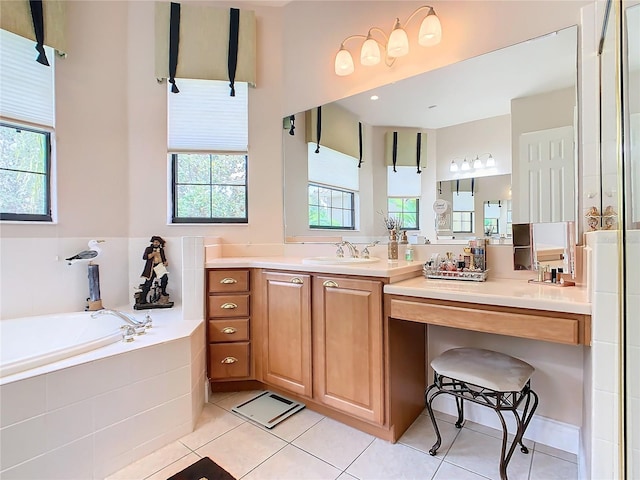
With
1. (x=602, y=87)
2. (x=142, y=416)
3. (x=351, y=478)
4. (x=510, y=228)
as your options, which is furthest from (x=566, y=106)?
(x=142, y=416)

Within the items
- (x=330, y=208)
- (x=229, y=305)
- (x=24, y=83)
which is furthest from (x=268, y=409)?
(x=24, y=83)

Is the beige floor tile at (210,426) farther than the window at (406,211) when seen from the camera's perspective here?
No

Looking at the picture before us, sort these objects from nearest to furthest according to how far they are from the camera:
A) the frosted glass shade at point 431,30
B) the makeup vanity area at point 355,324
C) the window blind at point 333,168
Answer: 1. the makeup vanity area at point 355,324
2. the frosted glass shade at point 431,30
3. the window blind at point 333,168

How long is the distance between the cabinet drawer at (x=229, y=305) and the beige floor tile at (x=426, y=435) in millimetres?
1221

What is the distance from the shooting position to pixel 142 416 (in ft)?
5.09

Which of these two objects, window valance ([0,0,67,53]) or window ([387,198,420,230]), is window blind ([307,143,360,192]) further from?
window valance ([0,0,67,53])

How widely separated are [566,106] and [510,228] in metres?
0.65

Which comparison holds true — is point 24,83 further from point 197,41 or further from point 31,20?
point 197,41

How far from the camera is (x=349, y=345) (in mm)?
1697

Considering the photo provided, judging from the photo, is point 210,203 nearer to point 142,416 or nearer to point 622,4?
point 142,416

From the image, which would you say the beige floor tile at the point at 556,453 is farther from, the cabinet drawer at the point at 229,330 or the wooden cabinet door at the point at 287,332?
the cabinet drawer at the point at 229,330

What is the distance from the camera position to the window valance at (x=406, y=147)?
2031mm

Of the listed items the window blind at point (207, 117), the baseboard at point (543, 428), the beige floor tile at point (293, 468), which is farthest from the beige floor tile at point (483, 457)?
the window blind at point (207, 117)

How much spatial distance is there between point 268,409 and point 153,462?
66cm
